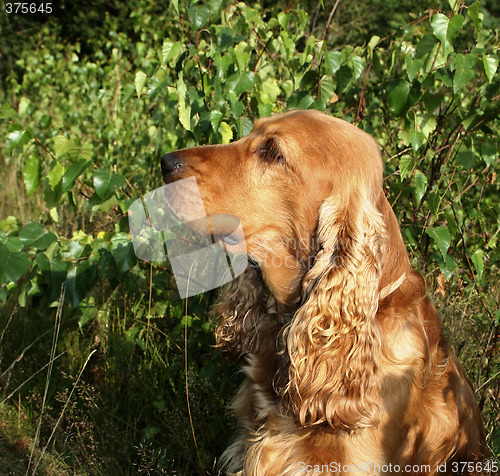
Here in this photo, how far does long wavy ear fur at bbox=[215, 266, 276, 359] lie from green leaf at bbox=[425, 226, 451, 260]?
839 millimetres

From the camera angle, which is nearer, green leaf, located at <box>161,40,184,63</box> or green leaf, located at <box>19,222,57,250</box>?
green leaf, located at <box>19,222,57,250</box>

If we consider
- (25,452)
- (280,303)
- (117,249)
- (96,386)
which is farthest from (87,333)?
(280,303)

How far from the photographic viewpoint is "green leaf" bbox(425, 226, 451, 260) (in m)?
2.65

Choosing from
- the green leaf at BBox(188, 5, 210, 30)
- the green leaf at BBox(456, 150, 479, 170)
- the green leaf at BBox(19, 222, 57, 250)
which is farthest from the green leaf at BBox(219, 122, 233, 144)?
the green leaf at BBox(456, 150, 479, 170)

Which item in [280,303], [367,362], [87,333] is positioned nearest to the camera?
[367,362]

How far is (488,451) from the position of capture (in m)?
2.35

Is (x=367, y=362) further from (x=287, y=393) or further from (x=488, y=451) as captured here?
(x=488, y=451)

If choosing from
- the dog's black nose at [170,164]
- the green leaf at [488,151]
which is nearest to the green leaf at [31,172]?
the dog's black nose at [170,164]

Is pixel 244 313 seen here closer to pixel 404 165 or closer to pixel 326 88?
pixel 404 165

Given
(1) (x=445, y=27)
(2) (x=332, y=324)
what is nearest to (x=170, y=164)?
(2) (x=332, y=324)

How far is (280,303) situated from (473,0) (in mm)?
1763

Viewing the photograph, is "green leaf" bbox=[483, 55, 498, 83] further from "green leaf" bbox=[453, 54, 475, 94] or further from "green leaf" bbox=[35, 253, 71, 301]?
"green leaf" bbox=[35, 253, 71, 301]

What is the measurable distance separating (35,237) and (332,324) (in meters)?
1.42

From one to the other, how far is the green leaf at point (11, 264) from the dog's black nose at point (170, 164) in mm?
732
